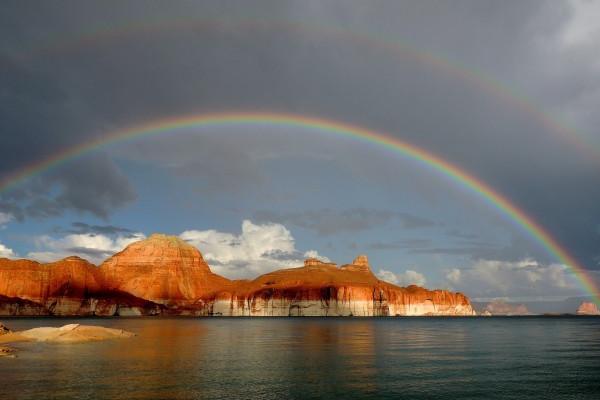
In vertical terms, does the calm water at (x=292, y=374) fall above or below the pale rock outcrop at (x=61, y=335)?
below

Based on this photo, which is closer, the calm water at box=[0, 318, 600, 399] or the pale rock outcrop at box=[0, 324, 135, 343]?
the calm water at box=[0, 318, 600, 399]

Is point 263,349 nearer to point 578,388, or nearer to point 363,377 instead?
point 363,377

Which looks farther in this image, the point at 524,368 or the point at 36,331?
the point at 36,331

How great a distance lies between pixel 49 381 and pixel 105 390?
7067mm

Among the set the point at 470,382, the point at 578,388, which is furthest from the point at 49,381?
the point at 578,388

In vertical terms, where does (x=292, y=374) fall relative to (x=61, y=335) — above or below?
below

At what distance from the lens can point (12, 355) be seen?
60.3m

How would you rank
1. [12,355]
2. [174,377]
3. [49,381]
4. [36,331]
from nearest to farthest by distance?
1. [49,381]
2. [174,377]
3. [12,355]
4. [36,331]

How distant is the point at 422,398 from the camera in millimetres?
36312

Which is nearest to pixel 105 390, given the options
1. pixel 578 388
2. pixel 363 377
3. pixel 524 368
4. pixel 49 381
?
pixel 49 381

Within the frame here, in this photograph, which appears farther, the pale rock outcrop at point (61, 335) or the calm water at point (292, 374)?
the pale rock outcrop at point (61, 335)

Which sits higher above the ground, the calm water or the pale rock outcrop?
the pale rock outcrop

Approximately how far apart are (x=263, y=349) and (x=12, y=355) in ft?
105

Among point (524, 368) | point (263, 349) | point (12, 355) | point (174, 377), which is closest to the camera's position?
point (174, 377)
